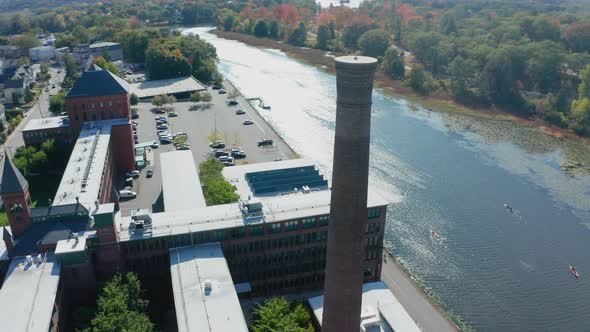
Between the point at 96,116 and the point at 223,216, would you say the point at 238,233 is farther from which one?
the point at 96,116

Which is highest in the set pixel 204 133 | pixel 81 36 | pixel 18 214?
pixel 81 36

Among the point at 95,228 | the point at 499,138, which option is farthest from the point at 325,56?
the point at 95,228

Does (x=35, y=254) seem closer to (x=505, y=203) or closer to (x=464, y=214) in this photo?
(x=464, y=214)

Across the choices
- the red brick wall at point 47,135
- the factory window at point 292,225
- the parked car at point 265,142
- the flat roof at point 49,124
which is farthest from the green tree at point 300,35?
the factory window at point 292,225

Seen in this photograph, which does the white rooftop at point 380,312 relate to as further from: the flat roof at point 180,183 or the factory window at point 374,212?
the flat roof at point 180,183

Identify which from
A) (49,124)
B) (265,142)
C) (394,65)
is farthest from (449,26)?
(49,124)

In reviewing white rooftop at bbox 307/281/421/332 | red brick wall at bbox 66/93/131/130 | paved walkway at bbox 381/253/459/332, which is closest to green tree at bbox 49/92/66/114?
red brick wall at bbox 66/93/131/130
